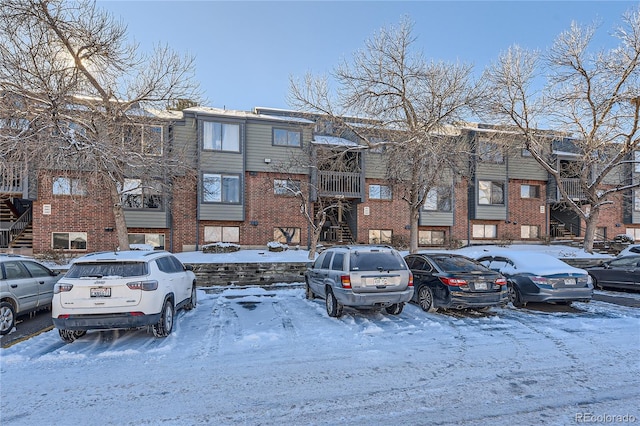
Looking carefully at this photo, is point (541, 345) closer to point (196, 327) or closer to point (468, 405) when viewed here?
point (468, 405)

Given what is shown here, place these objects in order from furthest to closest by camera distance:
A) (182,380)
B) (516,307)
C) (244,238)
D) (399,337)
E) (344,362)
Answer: (244,238)
(516,307)
(399,337)
(344,362)
(182,380)

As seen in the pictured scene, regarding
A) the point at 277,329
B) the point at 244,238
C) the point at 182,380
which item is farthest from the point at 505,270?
the point at 244,238

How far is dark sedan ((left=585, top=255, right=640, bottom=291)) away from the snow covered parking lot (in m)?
4.94

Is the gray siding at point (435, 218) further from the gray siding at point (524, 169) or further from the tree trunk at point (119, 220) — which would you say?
the tree trunk at point (119, 220)

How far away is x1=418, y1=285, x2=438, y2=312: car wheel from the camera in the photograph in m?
8.81

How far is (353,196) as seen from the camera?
22.5 meters

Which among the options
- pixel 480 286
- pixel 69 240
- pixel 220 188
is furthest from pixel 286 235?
pixel 480 286

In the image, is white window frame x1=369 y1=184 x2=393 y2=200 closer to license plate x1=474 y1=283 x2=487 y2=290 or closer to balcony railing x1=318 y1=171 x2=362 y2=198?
balcony railing x1=318 y1=171 x2=362 y2=198

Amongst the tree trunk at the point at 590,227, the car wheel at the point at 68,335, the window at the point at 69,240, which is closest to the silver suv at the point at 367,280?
the car wheel at the point at 68,335

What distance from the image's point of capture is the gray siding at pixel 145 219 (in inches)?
794

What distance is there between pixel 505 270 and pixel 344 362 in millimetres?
6564

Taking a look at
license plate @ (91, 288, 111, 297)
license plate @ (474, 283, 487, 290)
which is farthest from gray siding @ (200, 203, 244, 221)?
license plate @ (474, 283, 487, 290)

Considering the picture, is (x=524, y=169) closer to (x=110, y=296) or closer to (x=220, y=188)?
(x=220, y=188)

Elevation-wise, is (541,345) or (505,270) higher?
(505,270)
